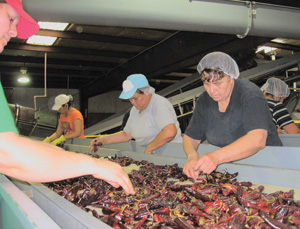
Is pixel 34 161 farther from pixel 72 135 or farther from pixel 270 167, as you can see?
pixel 72 135

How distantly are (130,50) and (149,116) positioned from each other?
8.10 m

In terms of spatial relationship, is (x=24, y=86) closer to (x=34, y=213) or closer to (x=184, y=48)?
(x=184, y=48)

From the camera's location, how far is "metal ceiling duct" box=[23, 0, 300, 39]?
4.30m

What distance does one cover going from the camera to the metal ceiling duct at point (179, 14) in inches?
169

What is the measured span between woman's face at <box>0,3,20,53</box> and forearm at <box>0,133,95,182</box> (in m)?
0.50

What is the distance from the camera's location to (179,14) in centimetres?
475

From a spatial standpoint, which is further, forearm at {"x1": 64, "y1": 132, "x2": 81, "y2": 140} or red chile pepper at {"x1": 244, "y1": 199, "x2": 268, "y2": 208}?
forearm at {"x1": 64, "y1": 132, "x2": 81, "y2": 140}

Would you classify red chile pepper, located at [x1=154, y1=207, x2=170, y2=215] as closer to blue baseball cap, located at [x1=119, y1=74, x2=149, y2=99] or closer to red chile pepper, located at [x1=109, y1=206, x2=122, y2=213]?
red chile pepper, located at [x1=109, y1=206, x2=122, y2=213]

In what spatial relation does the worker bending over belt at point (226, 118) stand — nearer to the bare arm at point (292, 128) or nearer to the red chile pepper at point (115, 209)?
the red chile pepper at point (115, 209)

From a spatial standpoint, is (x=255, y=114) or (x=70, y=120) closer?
(x=255, y=114)

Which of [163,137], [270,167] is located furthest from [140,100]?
[270,167]

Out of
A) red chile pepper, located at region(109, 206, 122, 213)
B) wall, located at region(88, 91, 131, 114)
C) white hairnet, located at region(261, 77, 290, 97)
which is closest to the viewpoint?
red chile pepper, located at region(109, 206, 122, 213)

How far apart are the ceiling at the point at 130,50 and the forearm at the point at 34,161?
664 centimetres

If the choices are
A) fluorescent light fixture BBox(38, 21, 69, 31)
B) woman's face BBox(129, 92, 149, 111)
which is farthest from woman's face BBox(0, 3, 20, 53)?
fluorescent light fixture BBox(38, 21, 69, 31)
